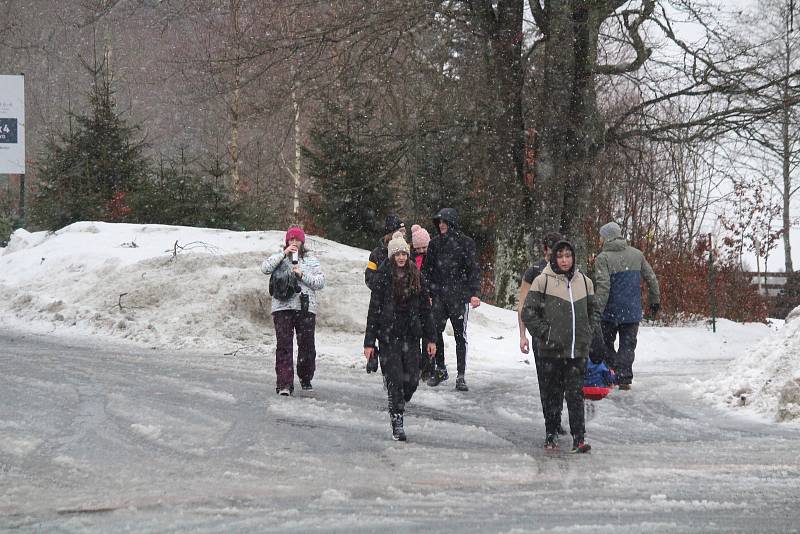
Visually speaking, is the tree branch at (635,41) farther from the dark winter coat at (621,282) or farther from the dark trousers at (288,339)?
the dark trousers at (288,339)

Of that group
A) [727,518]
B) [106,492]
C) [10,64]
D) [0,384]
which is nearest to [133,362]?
[0,384]

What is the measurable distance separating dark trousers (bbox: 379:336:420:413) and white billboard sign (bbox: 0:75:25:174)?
22592 mm

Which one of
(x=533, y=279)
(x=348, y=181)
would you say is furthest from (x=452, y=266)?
(x=348, y=181)

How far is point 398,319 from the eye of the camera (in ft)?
27.2

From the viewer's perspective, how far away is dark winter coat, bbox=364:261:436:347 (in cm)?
826

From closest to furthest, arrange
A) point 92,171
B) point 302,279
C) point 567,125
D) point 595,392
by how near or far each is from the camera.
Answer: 1. point 595,392
2. point 302,279
3. point 567,125
4. point 92,171

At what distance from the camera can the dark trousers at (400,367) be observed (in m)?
8.08

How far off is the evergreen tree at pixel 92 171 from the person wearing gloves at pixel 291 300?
15178 millimetres

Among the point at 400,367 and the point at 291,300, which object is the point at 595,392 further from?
the point at 291,300

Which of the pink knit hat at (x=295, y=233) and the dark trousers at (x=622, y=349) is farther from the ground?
the pink knit hat at (x=295, y=233)

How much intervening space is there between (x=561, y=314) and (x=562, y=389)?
2.10 feet

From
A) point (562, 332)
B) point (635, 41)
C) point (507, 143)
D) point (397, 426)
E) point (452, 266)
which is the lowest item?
point (397, 426)

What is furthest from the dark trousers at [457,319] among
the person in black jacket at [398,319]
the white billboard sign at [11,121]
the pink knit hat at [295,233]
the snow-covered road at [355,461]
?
the white billboard sign at [11,121]

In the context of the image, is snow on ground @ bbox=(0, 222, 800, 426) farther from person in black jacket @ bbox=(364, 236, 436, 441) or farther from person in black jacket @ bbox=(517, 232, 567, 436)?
person in black jacket @ bbox=(364, 236, 436, 441)
